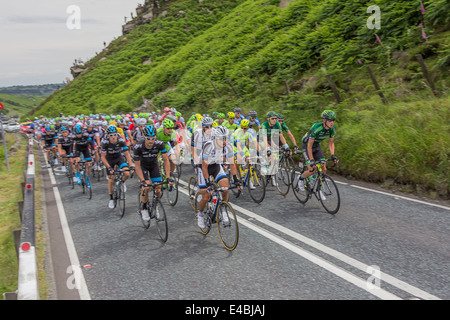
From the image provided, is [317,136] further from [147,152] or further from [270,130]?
[147,152]

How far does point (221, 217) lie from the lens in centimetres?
615

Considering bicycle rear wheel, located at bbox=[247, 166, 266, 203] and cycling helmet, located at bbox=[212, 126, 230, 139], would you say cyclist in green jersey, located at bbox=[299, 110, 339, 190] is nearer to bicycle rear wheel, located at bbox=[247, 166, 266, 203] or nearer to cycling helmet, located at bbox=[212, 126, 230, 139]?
bicycle rear wheel, located at bbox=[247, 166, 266, 203]

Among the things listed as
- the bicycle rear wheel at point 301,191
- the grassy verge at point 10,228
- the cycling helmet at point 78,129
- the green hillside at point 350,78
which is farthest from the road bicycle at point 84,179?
the green hillside at point 350,78

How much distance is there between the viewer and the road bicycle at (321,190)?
711 cm

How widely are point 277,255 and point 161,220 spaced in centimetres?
255

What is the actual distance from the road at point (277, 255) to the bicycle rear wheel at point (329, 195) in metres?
0.17

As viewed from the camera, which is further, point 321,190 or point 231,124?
A: point 231,124

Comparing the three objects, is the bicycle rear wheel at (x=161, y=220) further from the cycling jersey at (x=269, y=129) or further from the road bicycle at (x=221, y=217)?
the cycling jersey at (x=269, y=129)

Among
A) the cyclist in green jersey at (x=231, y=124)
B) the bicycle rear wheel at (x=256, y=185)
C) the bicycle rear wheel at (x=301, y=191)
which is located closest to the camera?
the bicycle rear wheel at (x=301, y=191)

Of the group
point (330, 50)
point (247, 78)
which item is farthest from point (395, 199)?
point (247, 78)

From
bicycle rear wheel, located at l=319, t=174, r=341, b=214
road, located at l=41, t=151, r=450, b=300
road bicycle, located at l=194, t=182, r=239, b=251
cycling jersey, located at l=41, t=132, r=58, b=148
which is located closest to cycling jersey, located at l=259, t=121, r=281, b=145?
road, located at l=41, t=151, r=450, b=300

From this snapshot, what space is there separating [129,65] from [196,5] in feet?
46.9

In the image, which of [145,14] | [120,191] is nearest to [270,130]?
[120,191]

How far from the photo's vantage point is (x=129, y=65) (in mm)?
50938
